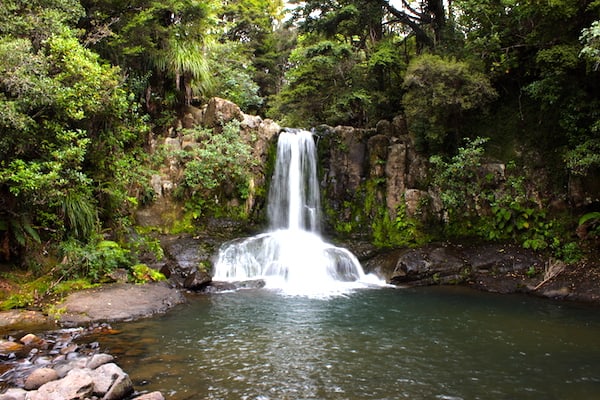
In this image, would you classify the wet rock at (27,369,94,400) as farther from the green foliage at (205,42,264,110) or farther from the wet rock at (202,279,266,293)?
the green foliage at (205,42,264,110)

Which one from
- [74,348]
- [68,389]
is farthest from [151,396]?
[74,348]

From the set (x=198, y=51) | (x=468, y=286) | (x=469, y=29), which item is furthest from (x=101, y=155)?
(x=469, y=29)

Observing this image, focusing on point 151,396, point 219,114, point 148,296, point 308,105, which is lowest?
point 151,396

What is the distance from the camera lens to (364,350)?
6754 millimetres

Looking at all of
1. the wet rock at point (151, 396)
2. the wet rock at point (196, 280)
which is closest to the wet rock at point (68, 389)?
the wet rock at point (151, 396)

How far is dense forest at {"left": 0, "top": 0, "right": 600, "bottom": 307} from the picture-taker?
28.3 feet

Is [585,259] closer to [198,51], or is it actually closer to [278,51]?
[198,51]

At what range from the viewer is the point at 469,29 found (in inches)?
564

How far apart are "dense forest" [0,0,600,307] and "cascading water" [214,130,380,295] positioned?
7.53 ft

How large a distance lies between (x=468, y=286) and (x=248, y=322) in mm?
7217

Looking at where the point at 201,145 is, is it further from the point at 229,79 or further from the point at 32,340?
the point at 32,340

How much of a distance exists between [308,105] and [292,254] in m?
8.20

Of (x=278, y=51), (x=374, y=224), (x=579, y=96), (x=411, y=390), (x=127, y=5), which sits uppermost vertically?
(x=278, y=51)

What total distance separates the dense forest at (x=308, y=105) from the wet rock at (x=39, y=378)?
3946 mm
